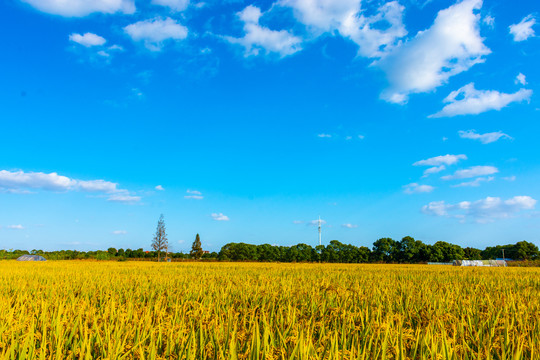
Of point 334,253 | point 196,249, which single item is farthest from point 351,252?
point 196,249

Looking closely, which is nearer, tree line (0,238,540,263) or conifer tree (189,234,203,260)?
tree line (0,238,540,263)

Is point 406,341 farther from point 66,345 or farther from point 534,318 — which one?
point 66,345

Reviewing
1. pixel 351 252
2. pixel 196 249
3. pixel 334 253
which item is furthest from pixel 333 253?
pixel 196 249

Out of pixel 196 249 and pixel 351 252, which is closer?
pixel 351 252

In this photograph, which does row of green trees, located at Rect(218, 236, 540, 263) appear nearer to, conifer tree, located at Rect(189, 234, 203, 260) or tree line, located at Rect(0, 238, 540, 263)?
tree line, located at Rect(0, 238, 540, 263)

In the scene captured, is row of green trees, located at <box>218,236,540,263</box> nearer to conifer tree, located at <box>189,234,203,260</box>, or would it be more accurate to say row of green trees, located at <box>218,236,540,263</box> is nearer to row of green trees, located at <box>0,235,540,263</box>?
row of green trees, located at <box>0,235,540,263</box>

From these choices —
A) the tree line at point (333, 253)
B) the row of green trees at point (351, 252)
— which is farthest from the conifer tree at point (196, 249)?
the row of green trees at point (351, 252)

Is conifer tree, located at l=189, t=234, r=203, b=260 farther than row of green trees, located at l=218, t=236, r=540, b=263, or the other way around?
conifer tree, located at l=189, t=234, r=203, b=260

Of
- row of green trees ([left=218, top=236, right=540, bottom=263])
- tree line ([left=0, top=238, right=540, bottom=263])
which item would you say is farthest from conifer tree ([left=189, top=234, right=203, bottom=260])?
row of green trees ([left=218, top=236, right=540, bottom=263])

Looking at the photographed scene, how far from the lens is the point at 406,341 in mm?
2834

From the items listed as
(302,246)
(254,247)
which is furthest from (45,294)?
(302,246)

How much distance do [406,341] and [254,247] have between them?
87.0 meters

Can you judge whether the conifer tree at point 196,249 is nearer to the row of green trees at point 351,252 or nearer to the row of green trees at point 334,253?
the row of green trees at point 334,253

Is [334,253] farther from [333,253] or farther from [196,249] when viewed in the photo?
[196,249]
